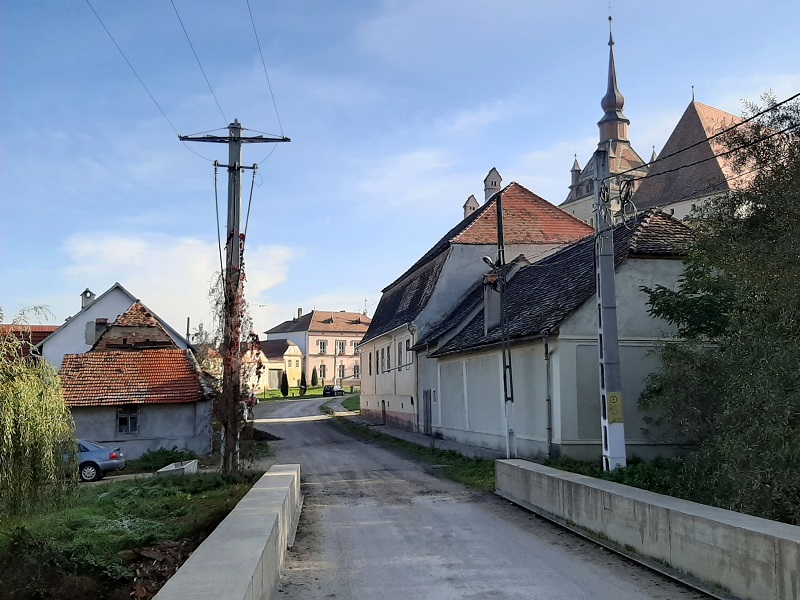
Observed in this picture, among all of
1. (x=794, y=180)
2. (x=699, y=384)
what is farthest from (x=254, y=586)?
(x=699, y=384)

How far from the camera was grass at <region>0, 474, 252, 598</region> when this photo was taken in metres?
8.64

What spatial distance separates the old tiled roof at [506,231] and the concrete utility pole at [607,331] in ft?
60.9

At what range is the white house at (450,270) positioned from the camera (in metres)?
33.0

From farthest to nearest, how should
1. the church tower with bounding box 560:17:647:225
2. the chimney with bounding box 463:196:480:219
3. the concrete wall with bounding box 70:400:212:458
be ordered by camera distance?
1. the church tower with bounding box 560:17:647:225
2. the chimney with bounding box 463:196:480:219
3. the concrete wall with bounding box 70:400:212:458

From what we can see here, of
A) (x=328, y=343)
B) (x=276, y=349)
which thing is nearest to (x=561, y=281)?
(x=276, y=349)

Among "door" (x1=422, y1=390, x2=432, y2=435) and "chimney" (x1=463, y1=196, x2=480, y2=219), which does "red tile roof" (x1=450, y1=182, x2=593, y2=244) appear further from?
"chimney" (x1=463, y1=196, x2=480, y2=219)

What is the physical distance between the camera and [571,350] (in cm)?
1844

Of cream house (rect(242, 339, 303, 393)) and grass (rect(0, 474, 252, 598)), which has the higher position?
cream house (rect(242, 339, 303, 393))

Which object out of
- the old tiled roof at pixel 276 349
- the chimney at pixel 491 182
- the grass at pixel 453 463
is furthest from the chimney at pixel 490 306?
the old tiled roof at pixel 276 349

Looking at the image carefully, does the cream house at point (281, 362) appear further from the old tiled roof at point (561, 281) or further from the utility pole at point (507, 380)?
the utility pole at point (507, 380)

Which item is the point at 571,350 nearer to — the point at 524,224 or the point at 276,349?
the point at 524,224

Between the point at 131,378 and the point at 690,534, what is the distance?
24.6 meters

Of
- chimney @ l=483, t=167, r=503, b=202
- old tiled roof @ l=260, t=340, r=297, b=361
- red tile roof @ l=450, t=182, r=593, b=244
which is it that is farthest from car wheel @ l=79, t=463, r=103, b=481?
old tiled roof @ l=260, t=340, r=297, b=361

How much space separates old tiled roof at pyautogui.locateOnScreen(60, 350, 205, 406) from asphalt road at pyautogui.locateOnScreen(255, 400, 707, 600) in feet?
42.2
